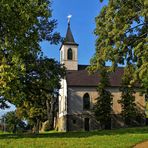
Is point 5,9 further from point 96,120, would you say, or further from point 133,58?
point 96,120

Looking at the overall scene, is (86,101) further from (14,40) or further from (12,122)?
(14,40)

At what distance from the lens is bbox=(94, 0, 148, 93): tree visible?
2762 cm

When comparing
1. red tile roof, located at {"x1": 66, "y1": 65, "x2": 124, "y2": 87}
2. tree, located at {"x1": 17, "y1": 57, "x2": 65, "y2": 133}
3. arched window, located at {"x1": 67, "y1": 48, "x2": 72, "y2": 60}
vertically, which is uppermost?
arched window, located at {"x1": 67, "y1": 48, "x2": 72, "y2": 60}

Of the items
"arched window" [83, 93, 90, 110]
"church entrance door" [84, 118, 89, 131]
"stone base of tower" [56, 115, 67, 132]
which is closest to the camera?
"church entrance door" [84, 118, 89, 131]

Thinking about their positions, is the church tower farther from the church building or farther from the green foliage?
the green foliage

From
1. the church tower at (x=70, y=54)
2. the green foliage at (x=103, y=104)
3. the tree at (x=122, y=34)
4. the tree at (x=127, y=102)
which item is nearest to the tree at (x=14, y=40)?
the tree at (x=122, y=34)

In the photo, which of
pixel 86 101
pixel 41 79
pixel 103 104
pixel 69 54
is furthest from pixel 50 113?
pixel 41 79

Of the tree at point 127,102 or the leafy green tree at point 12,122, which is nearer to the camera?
the tree at point 127,102

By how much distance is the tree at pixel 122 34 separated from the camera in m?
27.6

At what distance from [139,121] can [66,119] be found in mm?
12649

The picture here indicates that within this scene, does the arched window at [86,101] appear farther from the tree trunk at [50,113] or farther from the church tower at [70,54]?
the church tower at [70,54]

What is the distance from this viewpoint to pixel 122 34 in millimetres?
27703

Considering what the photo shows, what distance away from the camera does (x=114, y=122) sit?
7338 cm

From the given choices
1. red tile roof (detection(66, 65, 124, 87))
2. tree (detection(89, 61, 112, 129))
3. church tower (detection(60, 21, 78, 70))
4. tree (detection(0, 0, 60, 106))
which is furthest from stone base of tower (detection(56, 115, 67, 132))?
tree (detection(0, 0, 60, 106))
